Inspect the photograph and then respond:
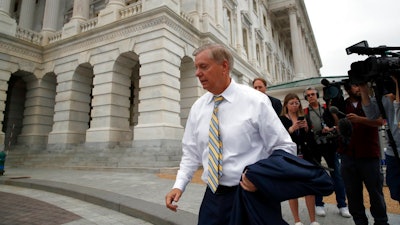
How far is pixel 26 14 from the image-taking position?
2212 cm

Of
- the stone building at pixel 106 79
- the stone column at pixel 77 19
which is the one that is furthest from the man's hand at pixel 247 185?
the stone column at pixel 77 19

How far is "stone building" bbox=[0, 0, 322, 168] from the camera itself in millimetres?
13750

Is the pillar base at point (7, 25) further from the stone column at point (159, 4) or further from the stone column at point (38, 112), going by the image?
the stone column at point (159, 4)

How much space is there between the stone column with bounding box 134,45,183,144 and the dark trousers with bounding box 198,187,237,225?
447 inches

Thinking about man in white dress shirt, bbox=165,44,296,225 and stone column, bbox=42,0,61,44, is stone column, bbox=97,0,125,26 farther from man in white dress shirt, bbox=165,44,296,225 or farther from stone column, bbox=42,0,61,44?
man in white dress shirt, bbox=165,44,296,225

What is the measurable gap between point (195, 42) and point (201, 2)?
3473 mm

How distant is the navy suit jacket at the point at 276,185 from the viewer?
1.42 metres

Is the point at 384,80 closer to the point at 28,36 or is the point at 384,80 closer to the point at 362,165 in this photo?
the point at 362,165

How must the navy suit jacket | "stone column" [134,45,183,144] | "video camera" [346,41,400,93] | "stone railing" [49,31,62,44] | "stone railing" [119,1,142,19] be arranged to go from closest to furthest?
1. the navy suit jacket
2. "video camera" [346,41,400,93]
3. "stone column" [134,45,183,144]
4. "stone railing" [119,1,142,19]
5. "stone railing" [49,31,62,44]

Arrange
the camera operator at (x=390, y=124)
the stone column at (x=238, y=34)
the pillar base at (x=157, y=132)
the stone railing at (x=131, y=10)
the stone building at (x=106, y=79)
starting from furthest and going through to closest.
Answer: the stone column at (x=238, y=34)
the stone railing at (x=131, y=10)
the stone building at (x=106, y=79)
the pillar base at (x=157, y=132)
the camera operator at (x=390, y=124)

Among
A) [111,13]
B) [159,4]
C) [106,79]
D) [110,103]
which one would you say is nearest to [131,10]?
[111,13]

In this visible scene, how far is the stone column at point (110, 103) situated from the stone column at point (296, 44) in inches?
917

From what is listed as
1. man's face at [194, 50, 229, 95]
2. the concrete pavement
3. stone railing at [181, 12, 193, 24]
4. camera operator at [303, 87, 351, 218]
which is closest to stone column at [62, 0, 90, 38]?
stone railing at [181, 12, 193, 24]

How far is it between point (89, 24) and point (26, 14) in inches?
344
